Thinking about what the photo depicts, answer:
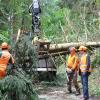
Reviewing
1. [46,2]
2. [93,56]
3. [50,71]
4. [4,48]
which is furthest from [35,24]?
[46,2]

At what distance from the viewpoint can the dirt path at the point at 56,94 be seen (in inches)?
536

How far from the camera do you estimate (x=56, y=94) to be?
47.5 feet

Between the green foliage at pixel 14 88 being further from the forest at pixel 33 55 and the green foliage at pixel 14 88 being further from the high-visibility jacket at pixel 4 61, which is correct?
the high-visibility jacket at pixel 4 61

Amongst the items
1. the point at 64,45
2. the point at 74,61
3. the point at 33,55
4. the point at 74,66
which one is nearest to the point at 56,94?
the point at 74,66

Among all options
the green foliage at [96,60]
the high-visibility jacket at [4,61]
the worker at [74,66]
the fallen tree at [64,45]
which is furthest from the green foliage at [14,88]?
the green foliage at [96,60]

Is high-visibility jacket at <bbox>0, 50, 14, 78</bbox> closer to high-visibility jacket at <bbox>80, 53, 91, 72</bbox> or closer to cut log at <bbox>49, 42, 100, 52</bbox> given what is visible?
high-visibility jacket at <bbox>80, 53, 91, 72</bbox>

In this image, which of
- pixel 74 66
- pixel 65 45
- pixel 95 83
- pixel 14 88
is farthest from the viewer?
pixel 65 45

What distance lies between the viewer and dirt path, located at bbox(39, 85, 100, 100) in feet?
44.7

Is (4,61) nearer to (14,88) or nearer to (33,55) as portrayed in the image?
(14,88)

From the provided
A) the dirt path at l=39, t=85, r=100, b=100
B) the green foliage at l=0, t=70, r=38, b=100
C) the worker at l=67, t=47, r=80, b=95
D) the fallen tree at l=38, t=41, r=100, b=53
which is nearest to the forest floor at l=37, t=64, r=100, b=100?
the dirt path at l=39, t=85, r=100, b=100

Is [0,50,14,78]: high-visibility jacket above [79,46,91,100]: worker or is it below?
above

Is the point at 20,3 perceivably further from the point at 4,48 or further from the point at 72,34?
the point at 4,48

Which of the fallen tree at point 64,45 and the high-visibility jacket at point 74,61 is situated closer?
the high-visibility jacket at point 74,61

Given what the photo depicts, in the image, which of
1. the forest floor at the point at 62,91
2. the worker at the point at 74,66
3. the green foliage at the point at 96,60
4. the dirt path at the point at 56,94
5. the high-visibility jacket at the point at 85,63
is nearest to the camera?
the high-visibility jacket at the point at 85,63
